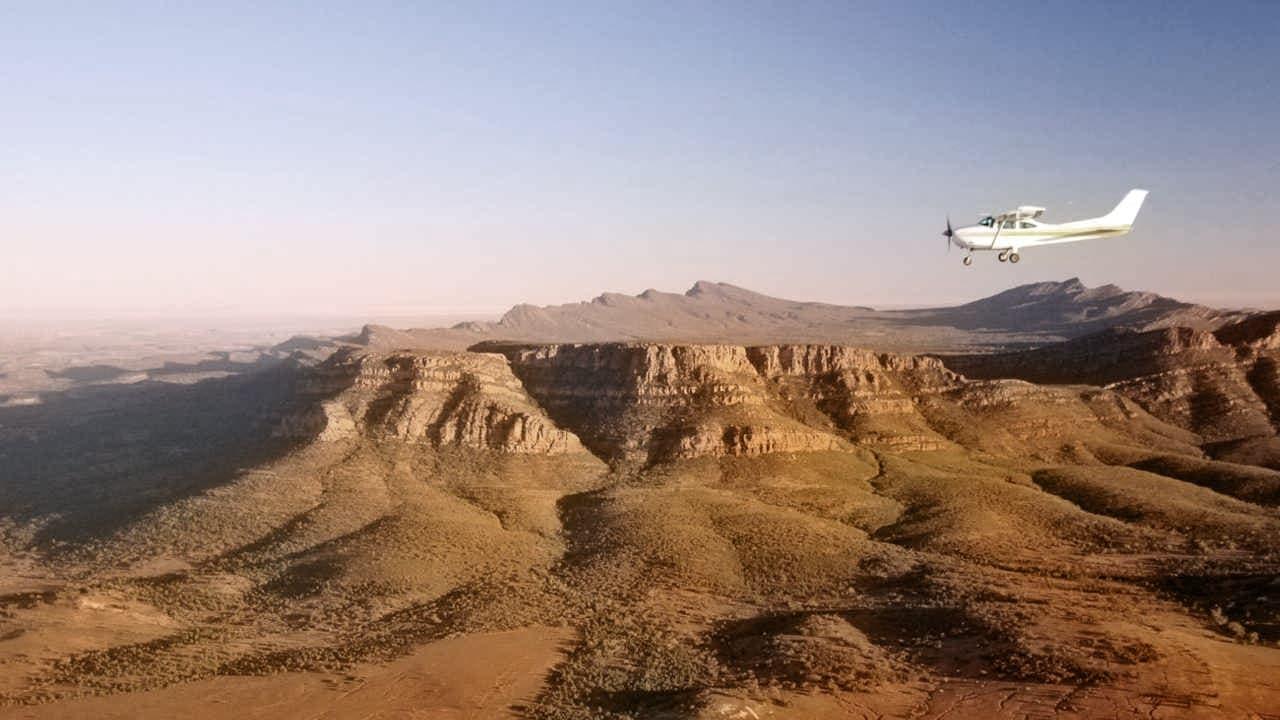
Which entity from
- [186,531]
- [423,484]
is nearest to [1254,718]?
[423,484]

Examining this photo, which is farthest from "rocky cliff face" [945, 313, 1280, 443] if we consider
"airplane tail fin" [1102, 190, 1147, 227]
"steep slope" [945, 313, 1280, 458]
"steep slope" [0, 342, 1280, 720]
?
"airplane tail fin" [1102, 190, 1147, 227]

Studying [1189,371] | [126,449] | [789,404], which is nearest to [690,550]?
[789,404]

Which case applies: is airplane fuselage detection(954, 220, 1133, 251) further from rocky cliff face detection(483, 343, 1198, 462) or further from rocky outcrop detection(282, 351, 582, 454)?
rocky outcrop detection(282, 351, 582, 454)

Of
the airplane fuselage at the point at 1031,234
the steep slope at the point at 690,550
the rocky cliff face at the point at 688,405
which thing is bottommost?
the steep slope at the point at 690,550

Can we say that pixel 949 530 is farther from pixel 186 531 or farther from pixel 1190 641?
pixel 186 531

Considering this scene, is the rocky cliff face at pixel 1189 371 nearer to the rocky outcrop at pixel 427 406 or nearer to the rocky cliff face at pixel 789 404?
the rocky cliff face at pixel 789 404

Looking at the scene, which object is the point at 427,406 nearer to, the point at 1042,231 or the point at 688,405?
the point at 688,405

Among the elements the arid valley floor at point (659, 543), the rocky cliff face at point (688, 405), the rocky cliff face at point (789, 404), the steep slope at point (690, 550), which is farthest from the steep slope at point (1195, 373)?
the steep slope at point (690, 550)
